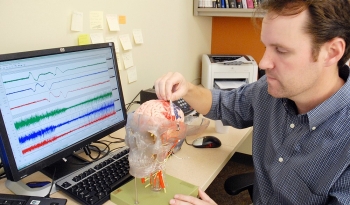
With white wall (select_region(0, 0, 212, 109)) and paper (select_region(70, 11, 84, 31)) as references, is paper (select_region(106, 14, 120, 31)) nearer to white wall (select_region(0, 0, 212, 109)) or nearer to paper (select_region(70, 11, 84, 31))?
white wall (select_region(0, 0, 212, 109))

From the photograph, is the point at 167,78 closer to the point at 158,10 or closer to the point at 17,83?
the point at 17,83

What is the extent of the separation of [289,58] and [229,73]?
3.69ft

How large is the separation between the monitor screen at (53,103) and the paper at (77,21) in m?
0.20

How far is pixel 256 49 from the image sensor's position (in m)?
2.34

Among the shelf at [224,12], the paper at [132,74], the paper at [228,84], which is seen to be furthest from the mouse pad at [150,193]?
the shelf at [224,12]

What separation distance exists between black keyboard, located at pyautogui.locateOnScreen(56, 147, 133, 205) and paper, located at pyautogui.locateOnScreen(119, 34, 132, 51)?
1.99 feet

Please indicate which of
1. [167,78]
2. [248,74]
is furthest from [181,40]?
[167,78]

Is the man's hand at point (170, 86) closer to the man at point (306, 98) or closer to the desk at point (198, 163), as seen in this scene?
the man at point (306, 98)

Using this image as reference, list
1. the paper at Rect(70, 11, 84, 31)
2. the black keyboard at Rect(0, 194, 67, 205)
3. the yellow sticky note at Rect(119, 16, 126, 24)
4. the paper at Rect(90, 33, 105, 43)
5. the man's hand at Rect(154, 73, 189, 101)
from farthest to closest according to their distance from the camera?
the yellow sticky note at Rect(119, 16, 126, 24)
the paper at Rect(90, 33, 105, 43)
the paper at Rect(70, 11, 84, 31)
the man's hand at Rect(154, 73, 189, 101)
the black keyboard at Rect(0, 194, 67, 205)

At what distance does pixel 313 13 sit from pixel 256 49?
5.04ft

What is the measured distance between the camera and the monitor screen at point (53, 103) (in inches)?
30.9

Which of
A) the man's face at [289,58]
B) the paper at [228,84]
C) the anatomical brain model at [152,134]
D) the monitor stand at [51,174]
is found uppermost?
the man's face at [289,58]

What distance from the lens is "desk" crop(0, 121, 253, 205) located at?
0.97 meters

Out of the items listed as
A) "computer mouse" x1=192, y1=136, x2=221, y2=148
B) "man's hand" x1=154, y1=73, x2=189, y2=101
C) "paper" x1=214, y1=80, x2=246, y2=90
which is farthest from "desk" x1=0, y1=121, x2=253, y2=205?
"paper" x1=214, y1=80, x2=246, y2=90
